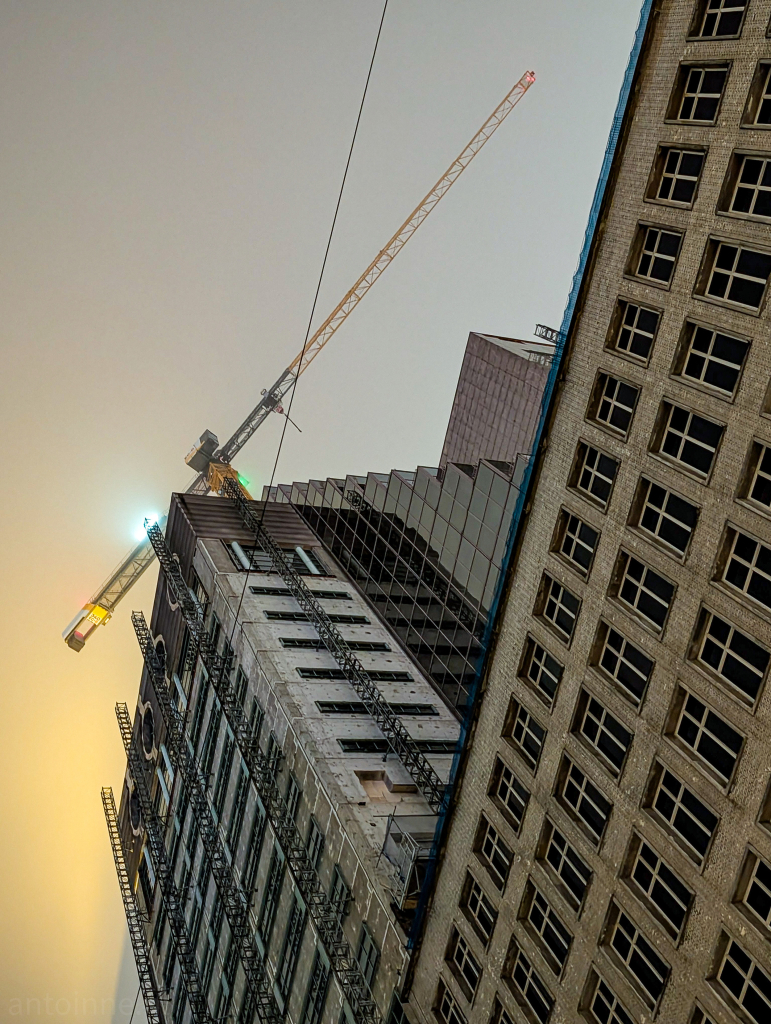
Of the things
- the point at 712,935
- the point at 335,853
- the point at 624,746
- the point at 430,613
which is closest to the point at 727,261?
the point at 624,746

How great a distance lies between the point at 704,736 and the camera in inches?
1252

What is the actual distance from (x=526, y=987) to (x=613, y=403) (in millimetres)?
22257

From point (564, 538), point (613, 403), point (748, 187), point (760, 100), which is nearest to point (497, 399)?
point (564, 538)

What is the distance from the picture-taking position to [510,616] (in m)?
43.0

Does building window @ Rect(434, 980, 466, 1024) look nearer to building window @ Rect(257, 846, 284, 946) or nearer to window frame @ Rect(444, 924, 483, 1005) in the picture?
window frame @ Rect(444, 924, 483, 1005)

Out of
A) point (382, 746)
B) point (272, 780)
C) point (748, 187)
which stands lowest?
point (272, 780)

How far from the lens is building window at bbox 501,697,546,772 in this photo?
40719 millimetres

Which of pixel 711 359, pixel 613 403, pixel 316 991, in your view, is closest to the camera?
pixel 711 359

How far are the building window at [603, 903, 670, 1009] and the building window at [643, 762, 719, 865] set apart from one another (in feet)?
12.0

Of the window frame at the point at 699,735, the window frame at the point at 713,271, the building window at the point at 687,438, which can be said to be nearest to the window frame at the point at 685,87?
the window frame at the point at 713,271

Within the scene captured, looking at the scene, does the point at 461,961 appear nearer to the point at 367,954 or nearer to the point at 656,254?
the point at 367,954

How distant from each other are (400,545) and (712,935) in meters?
52.3

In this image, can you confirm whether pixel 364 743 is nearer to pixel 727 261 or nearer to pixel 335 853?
pixel 335 853

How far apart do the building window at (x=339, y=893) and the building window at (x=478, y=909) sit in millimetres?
11591
